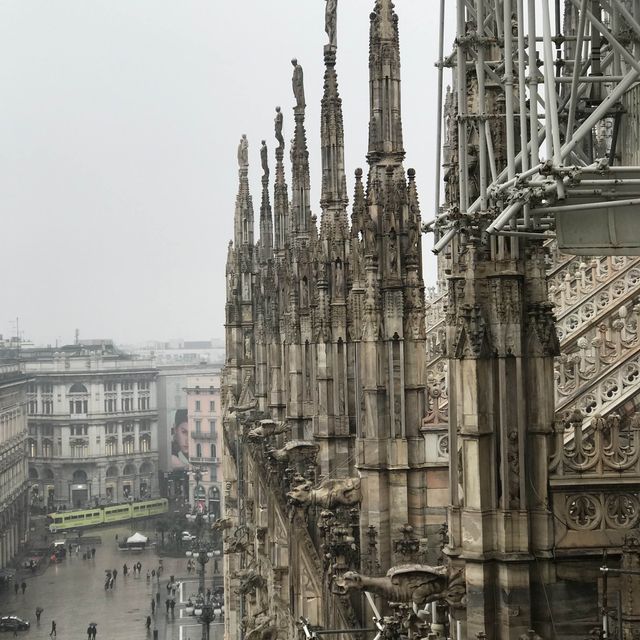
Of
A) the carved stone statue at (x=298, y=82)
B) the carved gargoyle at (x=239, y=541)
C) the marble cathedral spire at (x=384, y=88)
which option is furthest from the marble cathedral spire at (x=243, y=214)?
the marble cathedral spire at (x=384, y=88)

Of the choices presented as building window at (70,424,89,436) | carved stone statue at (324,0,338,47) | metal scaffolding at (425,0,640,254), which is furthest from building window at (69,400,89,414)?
metal scaffolding at (425,0,640,254)

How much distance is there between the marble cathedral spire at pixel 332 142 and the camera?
27453mm

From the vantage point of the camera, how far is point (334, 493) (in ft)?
69.9

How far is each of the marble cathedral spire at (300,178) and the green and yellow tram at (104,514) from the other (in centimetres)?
5928

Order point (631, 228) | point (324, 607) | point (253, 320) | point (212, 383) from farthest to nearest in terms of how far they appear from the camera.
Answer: point (212, 383) → point (253, 320) → point (324, 607) → point (631, 228)

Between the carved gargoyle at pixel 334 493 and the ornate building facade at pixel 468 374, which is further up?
the ornate building facade at pixel 468 374

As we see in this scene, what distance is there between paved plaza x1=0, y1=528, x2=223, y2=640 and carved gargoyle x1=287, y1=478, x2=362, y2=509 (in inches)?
1466

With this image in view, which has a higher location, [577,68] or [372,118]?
[372,118]

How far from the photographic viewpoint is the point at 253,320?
49156 mm

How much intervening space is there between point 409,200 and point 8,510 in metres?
66.2

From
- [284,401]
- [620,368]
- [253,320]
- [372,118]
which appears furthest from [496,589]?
[253,320]

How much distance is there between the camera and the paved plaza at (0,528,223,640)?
58406 millimetres

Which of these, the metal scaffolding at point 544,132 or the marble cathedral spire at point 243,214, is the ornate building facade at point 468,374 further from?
the marble cathedral spire at point 243,214

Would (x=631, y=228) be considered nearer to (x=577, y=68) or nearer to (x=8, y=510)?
(x=577, y=68)
